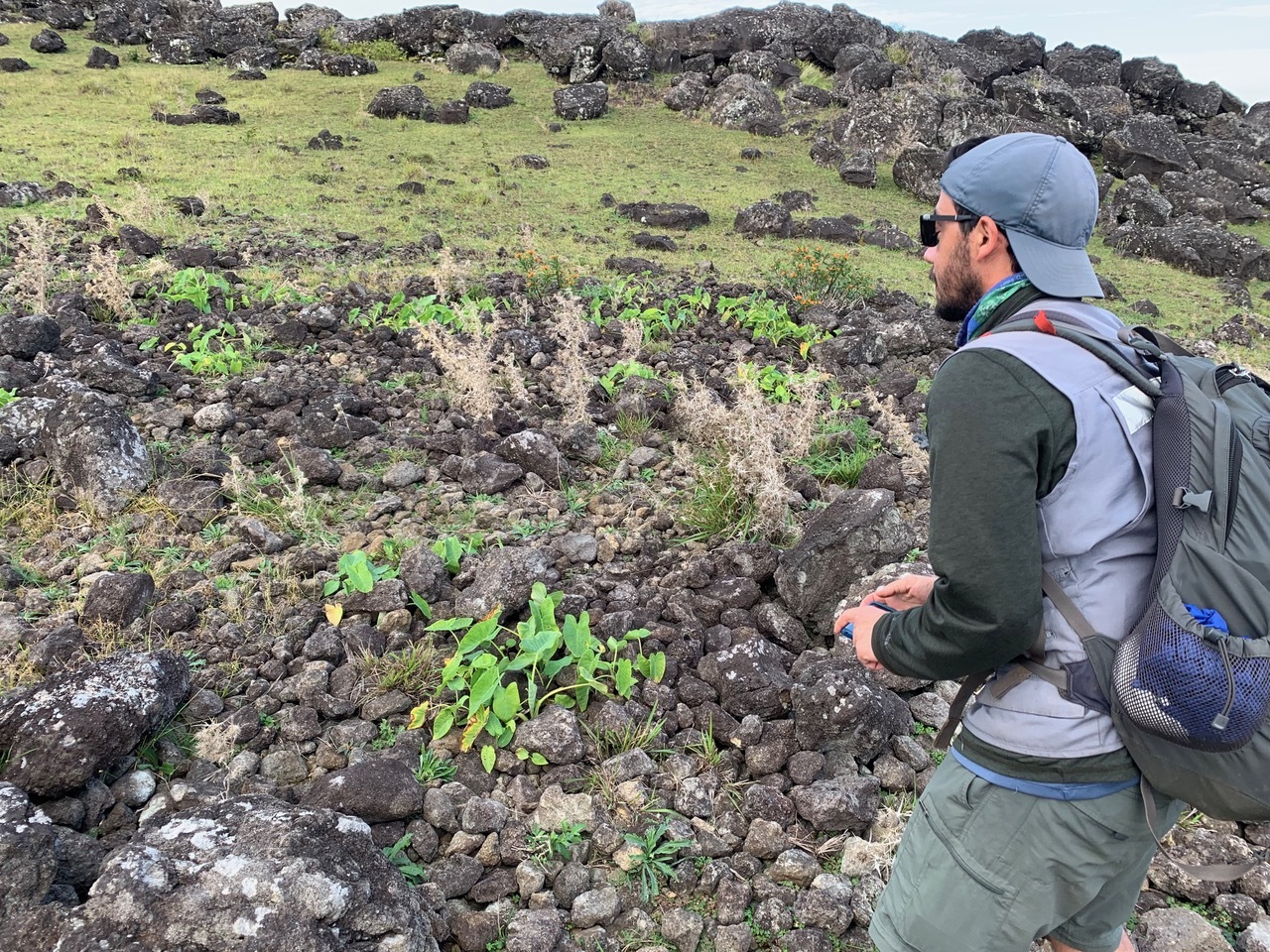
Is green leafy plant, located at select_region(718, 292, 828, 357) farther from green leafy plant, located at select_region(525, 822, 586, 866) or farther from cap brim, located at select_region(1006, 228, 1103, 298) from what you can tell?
cap brim, located at select_region(1006, 228, 1103, 298)

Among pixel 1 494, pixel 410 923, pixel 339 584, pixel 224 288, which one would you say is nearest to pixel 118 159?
pixel 224 288

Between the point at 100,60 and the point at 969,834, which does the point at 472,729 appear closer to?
the point at 969,834

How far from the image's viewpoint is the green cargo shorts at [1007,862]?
179 cm

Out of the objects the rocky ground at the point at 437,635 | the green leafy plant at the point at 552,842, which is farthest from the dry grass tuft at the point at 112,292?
the green leafy plant at the point at 552,842

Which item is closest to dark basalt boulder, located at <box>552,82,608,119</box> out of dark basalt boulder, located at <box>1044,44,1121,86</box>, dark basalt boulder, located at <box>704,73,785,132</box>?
dark basalt boulder, located at <box>704,73,785,132</box>

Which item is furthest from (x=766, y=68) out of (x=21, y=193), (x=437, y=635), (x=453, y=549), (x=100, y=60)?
(x=437, y=635)

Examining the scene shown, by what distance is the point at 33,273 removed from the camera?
24.2 feet

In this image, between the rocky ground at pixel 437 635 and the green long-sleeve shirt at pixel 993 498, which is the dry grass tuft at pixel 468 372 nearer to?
the rocky ground at pixel 437 635

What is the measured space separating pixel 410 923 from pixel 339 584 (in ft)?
6.73

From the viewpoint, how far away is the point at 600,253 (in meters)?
10.5

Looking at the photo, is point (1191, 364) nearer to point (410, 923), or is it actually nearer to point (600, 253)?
point (410, 923)

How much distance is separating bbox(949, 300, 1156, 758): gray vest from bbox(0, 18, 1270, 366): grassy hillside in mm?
7879

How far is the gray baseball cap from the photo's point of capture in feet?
6.10

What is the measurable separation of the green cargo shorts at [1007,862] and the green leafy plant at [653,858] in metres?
0.93
